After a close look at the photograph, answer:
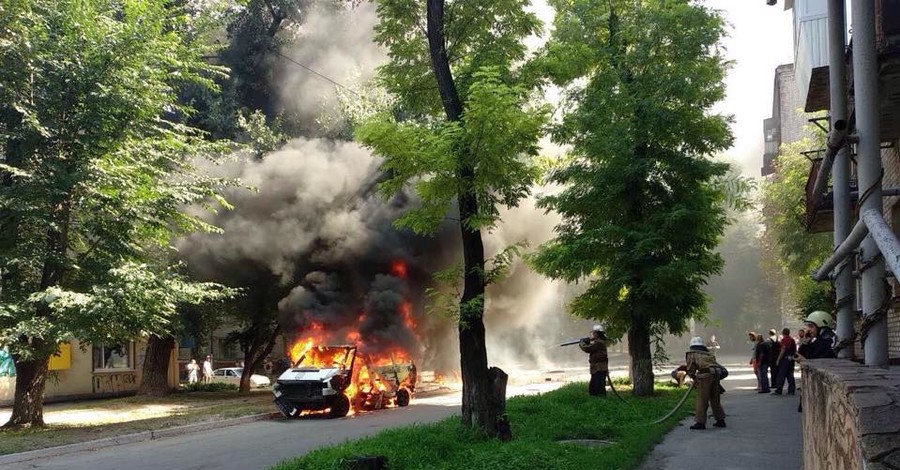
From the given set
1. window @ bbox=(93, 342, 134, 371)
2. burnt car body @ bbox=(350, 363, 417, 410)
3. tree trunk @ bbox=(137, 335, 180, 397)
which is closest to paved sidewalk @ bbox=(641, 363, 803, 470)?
burnt car body @ bbox=(350, 363, 417, 410)

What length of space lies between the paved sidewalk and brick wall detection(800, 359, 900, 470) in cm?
407

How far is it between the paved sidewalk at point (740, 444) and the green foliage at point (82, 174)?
32.8ft

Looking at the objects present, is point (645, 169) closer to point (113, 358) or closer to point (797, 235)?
point (797, 235)

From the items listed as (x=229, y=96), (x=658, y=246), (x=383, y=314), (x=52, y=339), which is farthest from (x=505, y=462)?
(x=229, y=96)

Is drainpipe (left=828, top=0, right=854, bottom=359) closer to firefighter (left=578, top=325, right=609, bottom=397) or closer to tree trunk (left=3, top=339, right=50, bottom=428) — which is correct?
firefighter (left=578, top=325, right=609, bottom=397)

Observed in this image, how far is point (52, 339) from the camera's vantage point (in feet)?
43.3

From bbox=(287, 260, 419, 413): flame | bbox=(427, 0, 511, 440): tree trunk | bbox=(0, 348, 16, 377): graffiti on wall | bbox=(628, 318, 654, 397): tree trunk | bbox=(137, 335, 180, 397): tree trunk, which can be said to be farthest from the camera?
bbox=(137, 335, 180, 397): tree trunk

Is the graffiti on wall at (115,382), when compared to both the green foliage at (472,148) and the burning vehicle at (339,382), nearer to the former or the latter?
the burning vehicle at (339,382)

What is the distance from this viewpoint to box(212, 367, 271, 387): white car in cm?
3086

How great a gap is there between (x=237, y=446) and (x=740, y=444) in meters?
7.57

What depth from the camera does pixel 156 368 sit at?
76.3 feet

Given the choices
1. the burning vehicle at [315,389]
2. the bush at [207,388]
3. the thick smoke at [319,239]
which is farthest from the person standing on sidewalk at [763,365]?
the bush at [207,388]

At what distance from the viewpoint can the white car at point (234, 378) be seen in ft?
101

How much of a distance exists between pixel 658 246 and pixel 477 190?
7023mm
